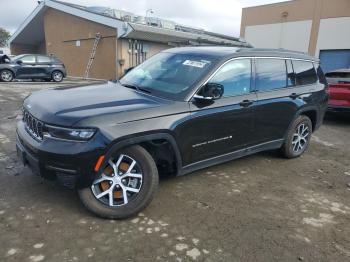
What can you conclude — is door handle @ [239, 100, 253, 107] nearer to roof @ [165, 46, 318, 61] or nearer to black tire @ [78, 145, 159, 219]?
roof @ [165, 46, 318, 61]

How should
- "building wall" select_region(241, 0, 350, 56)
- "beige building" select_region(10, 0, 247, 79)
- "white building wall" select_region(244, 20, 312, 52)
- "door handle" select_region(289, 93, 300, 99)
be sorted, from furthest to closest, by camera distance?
"white building wall" select_region(244, 20, 312, 52), "building wall" select_region(241, 0, 350, 56), "beige building" select_region(10, 0, 247, 79), "door handle" select_region(289, 93, 300, 99)

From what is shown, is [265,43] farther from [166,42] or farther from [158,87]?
[158,87]

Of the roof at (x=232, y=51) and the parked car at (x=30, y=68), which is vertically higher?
the roof at (x=232, y=51)

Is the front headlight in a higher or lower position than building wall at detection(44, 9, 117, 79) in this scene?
lower

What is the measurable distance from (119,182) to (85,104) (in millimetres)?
857

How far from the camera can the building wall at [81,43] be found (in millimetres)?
20375

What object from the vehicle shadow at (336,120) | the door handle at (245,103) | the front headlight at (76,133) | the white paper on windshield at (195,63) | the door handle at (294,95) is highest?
the white paper on windshield at (195,63)

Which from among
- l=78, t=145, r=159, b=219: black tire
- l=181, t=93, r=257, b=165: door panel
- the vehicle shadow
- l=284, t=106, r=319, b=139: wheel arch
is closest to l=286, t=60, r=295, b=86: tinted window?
l=284, t=106, r=319, b=139: wheel arch

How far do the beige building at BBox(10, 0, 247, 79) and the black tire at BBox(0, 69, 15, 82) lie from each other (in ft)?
19.0

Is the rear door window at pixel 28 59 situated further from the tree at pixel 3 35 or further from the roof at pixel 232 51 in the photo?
the tree at pixel 3 35

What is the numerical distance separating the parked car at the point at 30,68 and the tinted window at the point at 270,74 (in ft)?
48.1

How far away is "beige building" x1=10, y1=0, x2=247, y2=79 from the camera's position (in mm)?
19797

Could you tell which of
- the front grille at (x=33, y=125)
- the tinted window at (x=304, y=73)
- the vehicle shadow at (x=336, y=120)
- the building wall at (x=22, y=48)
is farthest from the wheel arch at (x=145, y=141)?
the building wall at (x=22, y=48)

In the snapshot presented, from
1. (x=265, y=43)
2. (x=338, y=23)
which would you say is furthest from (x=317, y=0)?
(x=265, y=43)
